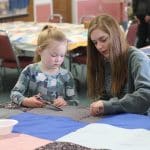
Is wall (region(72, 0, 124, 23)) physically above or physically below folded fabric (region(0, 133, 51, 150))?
above

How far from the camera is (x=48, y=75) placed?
2461 millimetres

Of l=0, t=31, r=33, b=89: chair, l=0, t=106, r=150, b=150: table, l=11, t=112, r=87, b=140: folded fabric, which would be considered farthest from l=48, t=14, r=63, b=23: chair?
l=11, t=112, r=87, b=140: folded fabric

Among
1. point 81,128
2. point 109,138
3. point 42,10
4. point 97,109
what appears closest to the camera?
point 109,138

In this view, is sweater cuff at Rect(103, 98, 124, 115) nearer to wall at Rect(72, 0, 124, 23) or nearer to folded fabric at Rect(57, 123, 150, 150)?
folded fabric at Rect(57, 123, 150, 150)

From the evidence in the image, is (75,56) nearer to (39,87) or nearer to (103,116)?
(39,87)

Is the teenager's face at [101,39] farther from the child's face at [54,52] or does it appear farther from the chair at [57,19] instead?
the chair at [57,19]

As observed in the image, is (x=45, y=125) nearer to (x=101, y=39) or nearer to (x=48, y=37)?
(x=101, y=39)

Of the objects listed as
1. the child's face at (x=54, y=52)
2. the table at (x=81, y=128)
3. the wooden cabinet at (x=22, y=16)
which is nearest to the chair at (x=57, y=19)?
the wooden cabinet at (x=22, y=16)

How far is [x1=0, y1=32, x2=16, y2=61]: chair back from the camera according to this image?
15.1 ft

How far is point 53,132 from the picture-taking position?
66.1 inches

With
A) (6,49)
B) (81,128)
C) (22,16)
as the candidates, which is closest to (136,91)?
(81,128)

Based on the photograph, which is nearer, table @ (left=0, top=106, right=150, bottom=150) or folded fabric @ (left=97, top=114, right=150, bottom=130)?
table @ (left=0, top=106, right=150, bottom=150)

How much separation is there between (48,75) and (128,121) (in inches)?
31.5

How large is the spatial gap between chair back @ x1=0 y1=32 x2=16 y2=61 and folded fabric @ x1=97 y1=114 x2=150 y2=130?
289 centimetres
